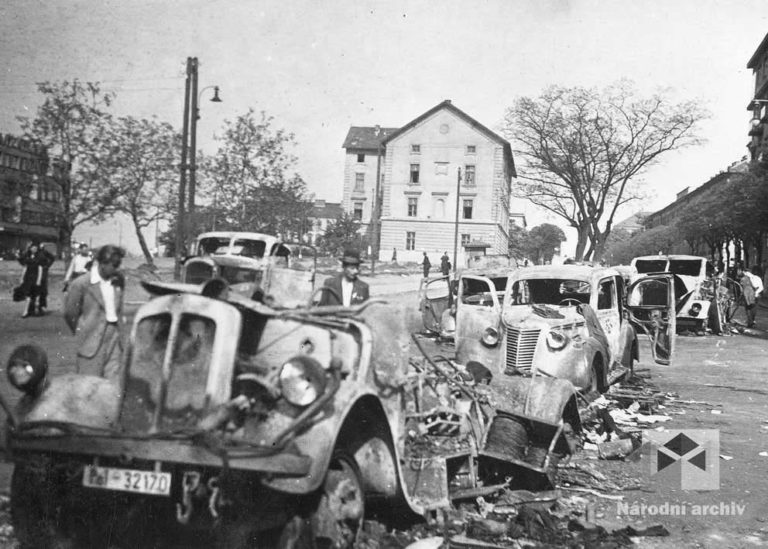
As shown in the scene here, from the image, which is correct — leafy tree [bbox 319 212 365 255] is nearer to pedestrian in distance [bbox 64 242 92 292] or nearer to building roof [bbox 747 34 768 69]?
building roof [bbox 747 34 768 69]

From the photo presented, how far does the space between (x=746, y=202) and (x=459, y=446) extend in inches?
1322

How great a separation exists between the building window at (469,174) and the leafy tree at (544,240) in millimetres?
43220

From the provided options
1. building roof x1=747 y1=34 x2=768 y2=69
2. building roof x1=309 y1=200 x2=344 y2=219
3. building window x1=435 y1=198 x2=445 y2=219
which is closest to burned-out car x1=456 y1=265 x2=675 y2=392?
building window x1=435 y1=198 x2=445 y2=219

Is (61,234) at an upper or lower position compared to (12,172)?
lower

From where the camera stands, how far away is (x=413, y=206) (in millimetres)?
62594

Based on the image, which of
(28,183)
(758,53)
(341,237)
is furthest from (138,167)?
(758,53)

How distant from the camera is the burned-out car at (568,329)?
29.3 ft

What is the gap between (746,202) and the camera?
33.3 meters

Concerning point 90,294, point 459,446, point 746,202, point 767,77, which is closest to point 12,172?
point 90,294

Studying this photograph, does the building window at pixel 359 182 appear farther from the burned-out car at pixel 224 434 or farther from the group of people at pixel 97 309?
the burned-out car at pixel 224 434

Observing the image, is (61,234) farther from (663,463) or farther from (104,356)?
(663,463)

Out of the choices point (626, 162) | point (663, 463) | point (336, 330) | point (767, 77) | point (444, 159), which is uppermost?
point (767, 77)

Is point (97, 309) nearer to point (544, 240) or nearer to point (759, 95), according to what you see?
point (759, 95)

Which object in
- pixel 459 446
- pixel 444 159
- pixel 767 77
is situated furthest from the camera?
pixel 444 159
